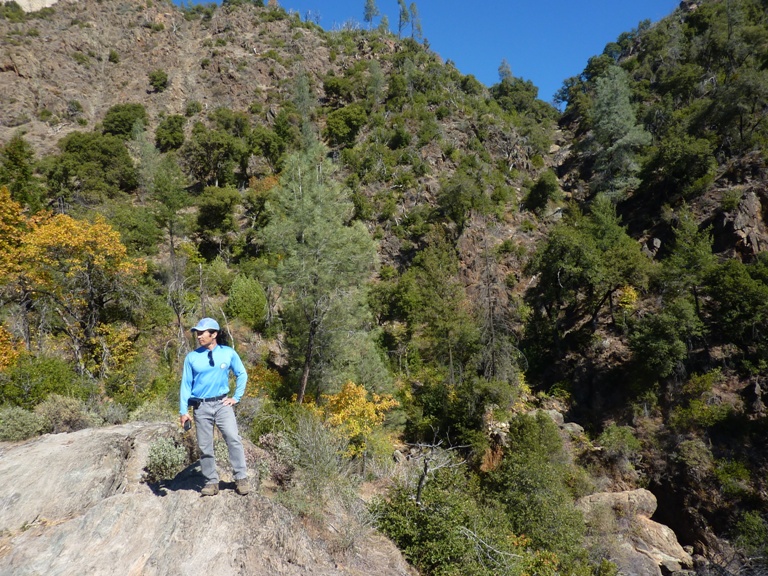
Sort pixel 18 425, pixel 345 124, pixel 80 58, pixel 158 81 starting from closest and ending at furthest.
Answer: pixel 18 425
pixel 345 124
pixel 158 81
pixel 80 58

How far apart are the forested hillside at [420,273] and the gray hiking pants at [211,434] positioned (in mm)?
1594

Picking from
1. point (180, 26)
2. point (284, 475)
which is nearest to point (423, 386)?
point (284, 475)

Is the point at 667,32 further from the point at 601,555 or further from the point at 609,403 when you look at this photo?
the point at 601,555

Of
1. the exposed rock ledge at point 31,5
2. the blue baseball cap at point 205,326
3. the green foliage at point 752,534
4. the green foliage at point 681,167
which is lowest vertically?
the green foliage at point 752,534

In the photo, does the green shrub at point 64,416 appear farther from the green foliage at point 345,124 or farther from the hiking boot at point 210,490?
the green foliage at point 345,124

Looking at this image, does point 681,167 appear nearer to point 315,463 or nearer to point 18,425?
point 315,463

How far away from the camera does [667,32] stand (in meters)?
51.5

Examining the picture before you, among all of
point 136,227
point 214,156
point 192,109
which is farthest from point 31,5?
point 136,227

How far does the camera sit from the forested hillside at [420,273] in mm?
12047

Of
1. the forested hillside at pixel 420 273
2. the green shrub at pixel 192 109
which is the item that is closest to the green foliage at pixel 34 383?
the forested hillside at pixel 420 273

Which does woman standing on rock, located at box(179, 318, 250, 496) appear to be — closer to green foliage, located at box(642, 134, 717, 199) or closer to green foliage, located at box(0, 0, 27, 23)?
green foliage, located at box(642, 134, 717, 199)

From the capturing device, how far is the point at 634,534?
610 inches

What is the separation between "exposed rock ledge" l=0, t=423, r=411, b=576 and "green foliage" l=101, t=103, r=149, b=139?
150 feet

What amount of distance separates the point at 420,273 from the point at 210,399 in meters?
26.2
